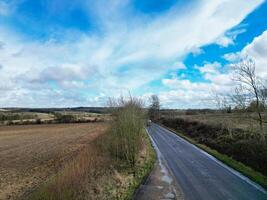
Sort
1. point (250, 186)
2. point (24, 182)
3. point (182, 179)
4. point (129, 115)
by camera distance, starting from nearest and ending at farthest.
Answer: point (250, 186)
point (182, 179)
point (24, 182)
point (129, 115)

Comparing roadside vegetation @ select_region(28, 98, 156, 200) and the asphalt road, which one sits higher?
roadside vegetation @ select_region(28, 98, 156, 200)

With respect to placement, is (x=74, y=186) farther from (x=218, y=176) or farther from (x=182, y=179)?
(x=218, y=176)

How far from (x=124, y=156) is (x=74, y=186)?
1120cm

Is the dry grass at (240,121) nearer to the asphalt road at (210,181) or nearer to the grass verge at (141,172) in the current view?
the asphalt road at (210,181)

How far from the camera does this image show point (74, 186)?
15.2 m

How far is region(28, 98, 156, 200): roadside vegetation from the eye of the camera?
49.7ft

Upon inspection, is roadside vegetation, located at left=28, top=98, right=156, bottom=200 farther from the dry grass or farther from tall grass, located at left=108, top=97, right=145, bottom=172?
the dry grass

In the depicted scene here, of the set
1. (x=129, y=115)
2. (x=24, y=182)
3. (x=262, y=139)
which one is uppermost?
(x=129, y=115)

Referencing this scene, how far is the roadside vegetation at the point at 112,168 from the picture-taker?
49.7 ft

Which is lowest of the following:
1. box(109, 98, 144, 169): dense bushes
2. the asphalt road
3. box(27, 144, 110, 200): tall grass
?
A: the asphalt road

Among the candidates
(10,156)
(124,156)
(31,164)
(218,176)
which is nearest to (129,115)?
(124,156)

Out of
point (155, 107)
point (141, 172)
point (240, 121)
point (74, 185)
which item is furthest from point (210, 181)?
point (155, 107)

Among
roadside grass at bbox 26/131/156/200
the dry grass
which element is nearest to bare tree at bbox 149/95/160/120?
the dry grass

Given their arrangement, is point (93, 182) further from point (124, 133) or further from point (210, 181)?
point (124, 133)
